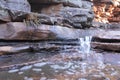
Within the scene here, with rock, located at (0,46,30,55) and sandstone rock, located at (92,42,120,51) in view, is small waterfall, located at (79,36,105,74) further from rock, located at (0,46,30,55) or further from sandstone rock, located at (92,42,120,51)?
rock, located at (0,46,30,55)

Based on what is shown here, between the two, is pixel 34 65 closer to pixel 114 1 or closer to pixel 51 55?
pixel 51 55

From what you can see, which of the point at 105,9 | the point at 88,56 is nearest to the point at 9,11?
the point at 88,56

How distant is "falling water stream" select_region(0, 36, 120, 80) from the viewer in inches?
184

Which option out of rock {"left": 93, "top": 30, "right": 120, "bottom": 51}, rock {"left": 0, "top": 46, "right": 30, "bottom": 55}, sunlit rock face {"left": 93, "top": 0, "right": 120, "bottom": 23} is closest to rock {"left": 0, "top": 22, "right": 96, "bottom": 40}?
rock {"left": 0, "top": 46, "right": 30, "bottom": 55}

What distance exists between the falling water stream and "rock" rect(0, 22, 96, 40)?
0.78 meters

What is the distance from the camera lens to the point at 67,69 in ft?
17.3

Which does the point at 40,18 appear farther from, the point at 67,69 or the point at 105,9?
the point at 105,9

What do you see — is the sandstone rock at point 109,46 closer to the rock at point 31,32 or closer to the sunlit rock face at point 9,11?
the rock at point 31,32

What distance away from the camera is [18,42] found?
271 inches

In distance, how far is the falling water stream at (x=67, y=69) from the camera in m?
4.66

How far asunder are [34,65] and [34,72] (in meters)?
0.61

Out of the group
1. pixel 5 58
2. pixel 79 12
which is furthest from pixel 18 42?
pixel 79 12

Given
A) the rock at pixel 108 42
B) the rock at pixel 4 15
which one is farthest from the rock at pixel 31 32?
the rock at pixel 108 42

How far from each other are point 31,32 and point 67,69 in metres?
2.22
